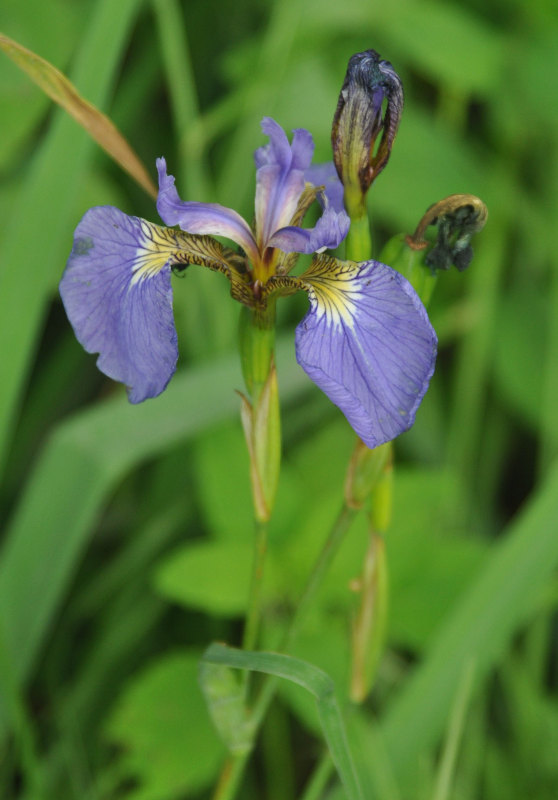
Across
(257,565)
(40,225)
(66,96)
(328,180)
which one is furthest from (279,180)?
(40,225)

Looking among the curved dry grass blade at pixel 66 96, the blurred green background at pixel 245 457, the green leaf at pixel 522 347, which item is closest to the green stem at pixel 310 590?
the blurred green background at pixel 245 457

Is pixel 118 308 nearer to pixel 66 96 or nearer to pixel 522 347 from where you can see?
pixel 66 96

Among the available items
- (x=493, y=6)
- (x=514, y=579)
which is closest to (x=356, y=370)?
(x=514, y=579)

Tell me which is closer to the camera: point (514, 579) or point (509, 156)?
point (514, 579)

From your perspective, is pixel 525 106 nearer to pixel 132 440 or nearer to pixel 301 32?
pixel 301 32

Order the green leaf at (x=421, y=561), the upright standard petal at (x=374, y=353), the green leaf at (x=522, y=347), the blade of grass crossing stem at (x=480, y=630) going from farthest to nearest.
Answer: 1. the green leaf at (x=522, y=347)
2. the green leaf at (x=421, y=561)
3. the blade of grass crossing stem at (x=480, y=630)
4. the upright standard petal at (x=374, y=353)

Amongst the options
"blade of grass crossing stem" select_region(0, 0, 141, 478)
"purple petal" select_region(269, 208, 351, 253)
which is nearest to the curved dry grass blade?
"purple petal" select_region(269, 208, 351, 253)

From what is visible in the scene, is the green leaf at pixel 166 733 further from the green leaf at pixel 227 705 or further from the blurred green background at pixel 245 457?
the green leaf at pixel 227 705
